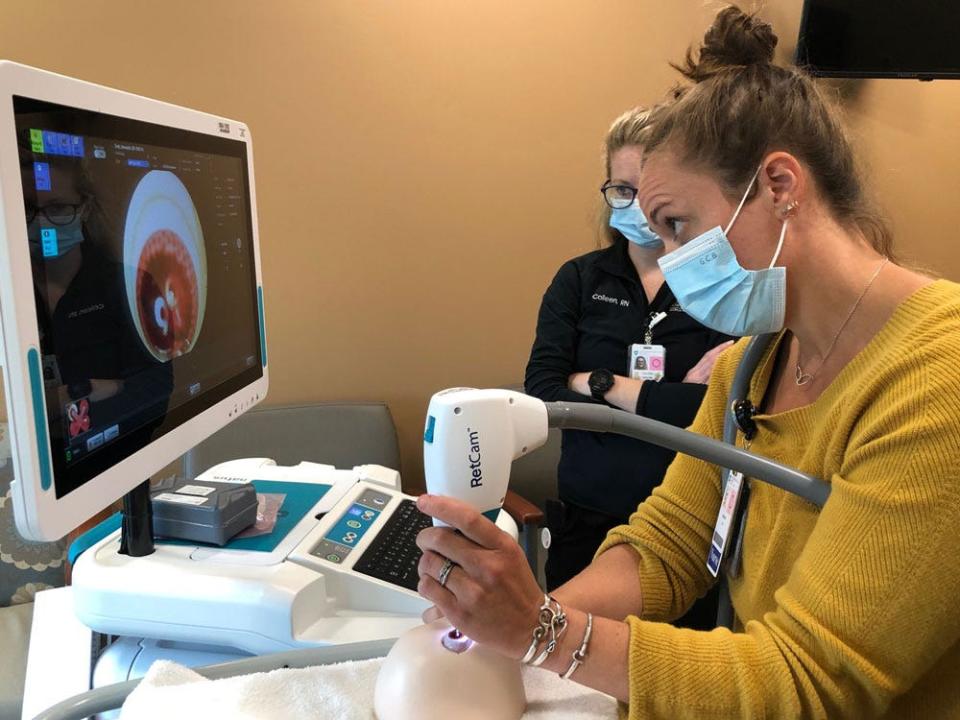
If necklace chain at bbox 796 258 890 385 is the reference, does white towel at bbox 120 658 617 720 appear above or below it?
below

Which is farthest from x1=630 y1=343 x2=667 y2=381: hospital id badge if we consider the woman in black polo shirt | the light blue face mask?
the light blue face mask

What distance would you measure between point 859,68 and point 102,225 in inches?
91.4

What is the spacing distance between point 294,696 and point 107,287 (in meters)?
0.48

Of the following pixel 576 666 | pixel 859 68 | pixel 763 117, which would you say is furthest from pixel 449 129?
pixel 576 666

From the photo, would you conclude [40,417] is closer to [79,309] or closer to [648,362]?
[79,309]

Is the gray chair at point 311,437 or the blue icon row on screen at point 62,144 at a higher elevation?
the blue icon row on screen at point 62,144

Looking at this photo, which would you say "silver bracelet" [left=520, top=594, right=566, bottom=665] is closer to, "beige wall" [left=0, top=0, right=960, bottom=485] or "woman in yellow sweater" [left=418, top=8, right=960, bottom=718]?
"woman in yellow sweater" [left=418, top=8, right=960, bottom=718]

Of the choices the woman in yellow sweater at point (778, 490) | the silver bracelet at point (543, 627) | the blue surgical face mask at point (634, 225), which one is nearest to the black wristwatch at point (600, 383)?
the blue surgical face mask at point (634, 225)

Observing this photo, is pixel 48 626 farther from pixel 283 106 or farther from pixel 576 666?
pixel 283 106

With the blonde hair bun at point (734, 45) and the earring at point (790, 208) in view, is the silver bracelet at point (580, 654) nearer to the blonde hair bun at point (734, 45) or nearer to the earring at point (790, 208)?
the earring at point (790, 208)

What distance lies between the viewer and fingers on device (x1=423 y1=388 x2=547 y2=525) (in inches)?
32.1

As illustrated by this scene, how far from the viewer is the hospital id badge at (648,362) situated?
1777mm

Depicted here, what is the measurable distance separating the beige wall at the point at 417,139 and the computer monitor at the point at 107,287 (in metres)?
1.20

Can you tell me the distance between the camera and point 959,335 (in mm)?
807
